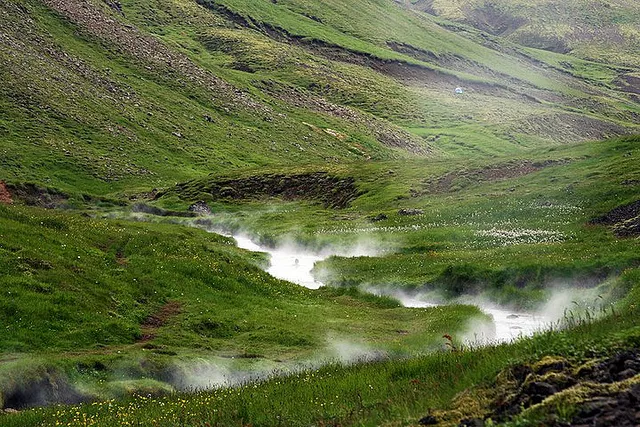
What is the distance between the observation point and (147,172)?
116 metres

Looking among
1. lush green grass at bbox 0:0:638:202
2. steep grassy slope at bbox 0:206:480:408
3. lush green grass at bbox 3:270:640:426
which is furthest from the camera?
lush green grass at bbox 0:0:638:202

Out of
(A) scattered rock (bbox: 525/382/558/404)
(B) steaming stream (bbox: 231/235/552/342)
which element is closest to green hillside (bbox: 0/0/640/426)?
(A) scattered rock (bbox: 525/382/558/404)

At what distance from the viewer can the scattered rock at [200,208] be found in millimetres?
86250

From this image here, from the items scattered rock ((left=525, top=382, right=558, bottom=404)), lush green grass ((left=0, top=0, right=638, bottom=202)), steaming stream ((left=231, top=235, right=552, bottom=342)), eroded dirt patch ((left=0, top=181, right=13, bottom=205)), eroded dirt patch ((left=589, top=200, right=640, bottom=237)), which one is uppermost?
scattered rock ((left=525, top=382, right=558, bottom=404))

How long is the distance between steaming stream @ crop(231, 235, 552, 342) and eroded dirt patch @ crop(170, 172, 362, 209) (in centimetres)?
2304

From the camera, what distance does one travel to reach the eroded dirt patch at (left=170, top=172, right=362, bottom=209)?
91.5 m

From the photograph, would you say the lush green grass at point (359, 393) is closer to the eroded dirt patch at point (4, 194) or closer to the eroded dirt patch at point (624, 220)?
the eroded dirt patch at point (624, 220)

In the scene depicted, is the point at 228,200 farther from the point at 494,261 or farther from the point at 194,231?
the point at 494,261

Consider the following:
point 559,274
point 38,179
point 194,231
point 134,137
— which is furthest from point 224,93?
point 559,274

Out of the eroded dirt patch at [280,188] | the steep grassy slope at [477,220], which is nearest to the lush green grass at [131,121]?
the eroded dirt patch at [280,188]

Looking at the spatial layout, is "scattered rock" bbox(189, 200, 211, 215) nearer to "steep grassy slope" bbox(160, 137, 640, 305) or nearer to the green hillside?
the green hillside

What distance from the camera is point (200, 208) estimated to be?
87.9m

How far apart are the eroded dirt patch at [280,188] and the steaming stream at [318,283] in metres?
23.0

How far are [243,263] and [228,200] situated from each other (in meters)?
53.8
